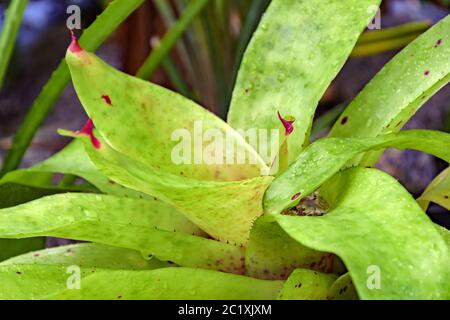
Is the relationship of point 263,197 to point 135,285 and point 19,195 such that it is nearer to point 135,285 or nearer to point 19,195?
point 135,285

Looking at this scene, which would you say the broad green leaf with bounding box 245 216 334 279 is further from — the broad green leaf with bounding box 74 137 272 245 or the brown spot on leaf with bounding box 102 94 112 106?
the brown spot on leaf with bounding box 102 94 112 106

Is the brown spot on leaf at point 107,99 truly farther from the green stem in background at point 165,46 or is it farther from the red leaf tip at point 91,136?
the green stem in background at point 165,46

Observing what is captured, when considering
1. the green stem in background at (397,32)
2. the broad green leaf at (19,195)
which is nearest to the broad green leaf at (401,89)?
the broad green leaf at (19,195)

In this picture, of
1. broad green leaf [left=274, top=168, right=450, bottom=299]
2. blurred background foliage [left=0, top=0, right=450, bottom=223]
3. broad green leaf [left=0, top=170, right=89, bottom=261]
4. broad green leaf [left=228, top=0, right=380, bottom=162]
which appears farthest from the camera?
blurred background foliage [left=0, top=0, right=450, bottom=223]

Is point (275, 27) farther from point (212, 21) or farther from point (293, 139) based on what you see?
point (212, 21)

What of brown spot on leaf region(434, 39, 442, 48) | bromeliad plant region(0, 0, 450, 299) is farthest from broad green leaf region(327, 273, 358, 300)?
brown spot on leaf region(434, 39, 442, 48)
